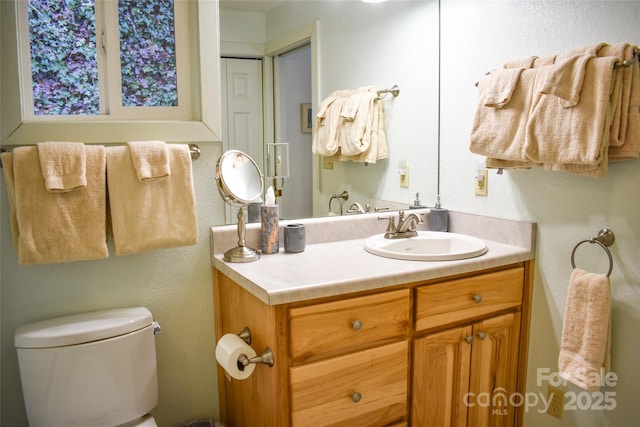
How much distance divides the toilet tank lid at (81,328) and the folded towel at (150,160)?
0.42m

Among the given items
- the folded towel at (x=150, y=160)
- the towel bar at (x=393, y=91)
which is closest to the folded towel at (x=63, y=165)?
the folded towel at (x=150, y=160)

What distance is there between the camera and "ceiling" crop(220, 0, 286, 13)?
171cm

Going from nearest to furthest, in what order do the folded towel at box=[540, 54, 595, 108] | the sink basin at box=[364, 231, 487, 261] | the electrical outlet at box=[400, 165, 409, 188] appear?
the folded towel at box=[540, 54, 595, 108], the sink basin at box=[364, 231, 487, 261], the electrical outlet at box=[400, 165, 409, 188]

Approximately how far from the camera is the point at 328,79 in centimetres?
196

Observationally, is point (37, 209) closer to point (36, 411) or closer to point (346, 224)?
point (36, 411)

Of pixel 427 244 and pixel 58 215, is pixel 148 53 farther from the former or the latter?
pixel 427 244

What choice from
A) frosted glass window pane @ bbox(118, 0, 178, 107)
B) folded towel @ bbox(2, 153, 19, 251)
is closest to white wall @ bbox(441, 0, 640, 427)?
frosted glass window pane @ bbox(118, 0, 178, 107)

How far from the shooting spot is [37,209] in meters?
1.41

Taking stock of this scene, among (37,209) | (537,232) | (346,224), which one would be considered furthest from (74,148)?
(537,232)

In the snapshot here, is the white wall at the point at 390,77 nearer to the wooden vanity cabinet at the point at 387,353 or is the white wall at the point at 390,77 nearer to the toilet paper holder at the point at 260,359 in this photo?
the wooden vanity cabinet at the point at 387,353

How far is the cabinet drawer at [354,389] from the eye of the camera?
1403 millimetres

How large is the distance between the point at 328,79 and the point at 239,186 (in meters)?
0.59

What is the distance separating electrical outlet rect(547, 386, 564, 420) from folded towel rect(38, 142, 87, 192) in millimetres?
1720

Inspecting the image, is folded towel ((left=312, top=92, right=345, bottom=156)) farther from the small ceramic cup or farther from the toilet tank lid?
the toilet tank lid
